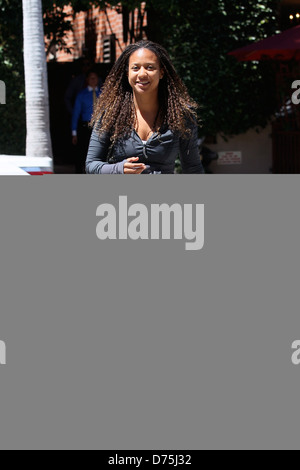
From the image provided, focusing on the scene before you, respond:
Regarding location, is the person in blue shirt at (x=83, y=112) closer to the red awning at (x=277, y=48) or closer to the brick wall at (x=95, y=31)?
the red awning at (x=277, y=48)

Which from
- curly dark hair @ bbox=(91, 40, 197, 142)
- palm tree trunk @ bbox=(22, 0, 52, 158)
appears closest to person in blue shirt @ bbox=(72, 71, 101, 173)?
palm tree trunk @ bbox=(22, 0, 52, 158)

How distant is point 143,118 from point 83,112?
7.31m

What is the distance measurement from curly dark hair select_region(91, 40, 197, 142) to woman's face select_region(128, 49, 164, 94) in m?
0.04

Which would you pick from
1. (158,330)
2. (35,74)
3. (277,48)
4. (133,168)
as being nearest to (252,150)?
(277,48)

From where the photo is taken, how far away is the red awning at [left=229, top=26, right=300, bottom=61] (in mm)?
9711

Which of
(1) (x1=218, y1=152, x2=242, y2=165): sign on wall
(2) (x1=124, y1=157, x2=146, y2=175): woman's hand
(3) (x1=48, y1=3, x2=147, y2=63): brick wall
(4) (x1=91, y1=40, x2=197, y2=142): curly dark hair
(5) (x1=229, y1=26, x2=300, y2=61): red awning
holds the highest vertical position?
(3) (x1=48, y1=3, x2=147, y2=63): brick wall

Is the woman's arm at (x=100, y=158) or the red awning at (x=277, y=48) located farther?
the red awning at (x=277, y=48)

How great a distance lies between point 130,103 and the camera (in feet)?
13.7

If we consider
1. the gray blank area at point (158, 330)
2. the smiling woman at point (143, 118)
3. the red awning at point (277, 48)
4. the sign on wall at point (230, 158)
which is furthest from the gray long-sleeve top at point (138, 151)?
the sign on wall at point (230, 158)

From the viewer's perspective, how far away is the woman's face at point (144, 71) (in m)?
4.07

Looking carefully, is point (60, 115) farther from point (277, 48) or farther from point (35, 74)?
point (277, 48)

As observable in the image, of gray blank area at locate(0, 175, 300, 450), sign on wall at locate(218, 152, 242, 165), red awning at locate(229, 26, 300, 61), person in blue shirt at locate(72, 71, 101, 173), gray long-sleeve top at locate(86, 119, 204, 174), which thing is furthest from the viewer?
sign on wall at locate(218, 152, 242, 165)

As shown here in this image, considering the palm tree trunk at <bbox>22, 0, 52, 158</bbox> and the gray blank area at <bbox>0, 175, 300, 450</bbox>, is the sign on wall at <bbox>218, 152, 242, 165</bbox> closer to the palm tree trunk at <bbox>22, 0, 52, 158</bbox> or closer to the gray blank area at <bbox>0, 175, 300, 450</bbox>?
the palm tree trunk at <bbox>22, 0, 52, 158</bbox>
